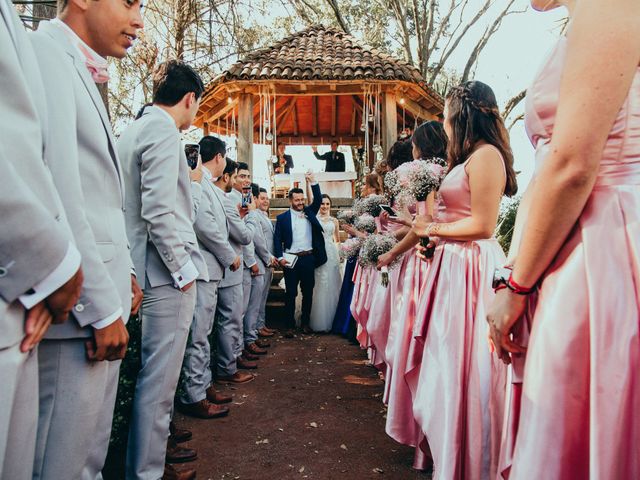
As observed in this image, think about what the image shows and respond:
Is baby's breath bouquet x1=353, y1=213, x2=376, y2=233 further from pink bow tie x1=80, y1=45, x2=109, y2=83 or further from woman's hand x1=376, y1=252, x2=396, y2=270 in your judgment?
pink bow tie x1=80, y1=45, x2=109, y2=83

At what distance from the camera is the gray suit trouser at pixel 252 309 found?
769cm

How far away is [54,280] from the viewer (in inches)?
49.9

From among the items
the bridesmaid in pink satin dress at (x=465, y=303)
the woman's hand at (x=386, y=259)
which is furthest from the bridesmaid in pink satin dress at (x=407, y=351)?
the bridesmaid in pink satin dress at (x=465, y=303)

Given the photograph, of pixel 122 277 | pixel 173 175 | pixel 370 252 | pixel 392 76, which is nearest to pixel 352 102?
pixel 392 76

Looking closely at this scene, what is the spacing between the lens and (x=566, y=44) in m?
1.43

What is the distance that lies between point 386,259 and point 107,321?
2876mm

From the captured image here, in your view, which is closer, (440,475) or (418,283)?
(440,475)

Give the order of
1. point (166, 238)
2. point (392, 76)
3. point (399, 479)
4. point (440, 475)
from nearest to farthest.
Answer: point (440, 475)
point (166, 238)
point (399, 479)
point (392, 76)

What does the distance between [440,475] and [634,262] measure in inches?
68.8

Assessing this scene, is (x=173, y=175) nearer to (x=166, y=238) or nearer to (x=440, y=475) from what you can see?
(x=166, y=238)

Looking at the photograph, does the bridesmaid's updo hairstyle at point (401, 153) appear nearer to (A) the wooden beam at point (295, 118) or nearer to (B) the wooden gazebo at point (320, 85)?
(B) the wooden gazebo at point (320, 85)

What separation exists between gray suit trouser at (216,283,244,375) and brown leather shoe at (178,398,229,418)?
3.64 ft

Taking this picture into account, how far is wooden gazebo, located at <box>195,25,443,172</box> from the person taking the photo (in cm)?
1203

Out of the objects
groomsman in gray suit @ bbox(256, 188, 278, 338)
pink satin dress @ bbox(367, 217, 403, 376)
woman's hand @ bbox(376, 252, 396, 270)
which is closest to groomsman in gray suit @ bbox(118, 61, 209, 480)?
woman's hand @ bbox(376, 252, 396, 270)
